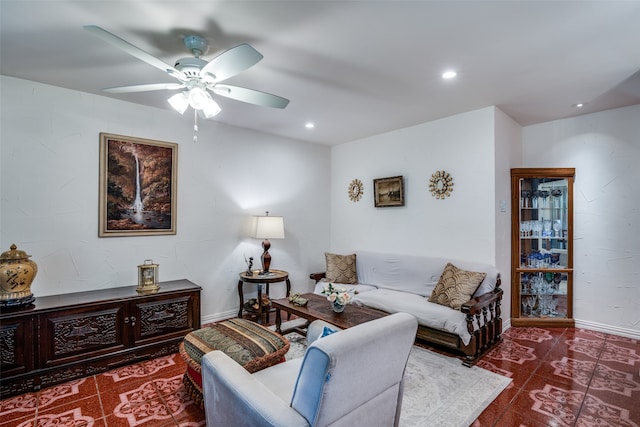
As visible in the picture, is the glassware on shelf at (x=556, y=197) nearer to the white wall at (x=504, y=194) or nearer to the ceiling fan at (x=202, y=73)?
the white wall at (x=504, y=194)

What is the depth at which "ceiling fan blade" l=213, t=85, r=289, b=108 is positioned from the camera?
2300mm

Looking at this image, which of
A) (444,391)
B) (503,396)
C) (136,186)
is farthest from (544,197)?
(136,186)

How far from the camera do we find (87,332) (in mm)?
2699

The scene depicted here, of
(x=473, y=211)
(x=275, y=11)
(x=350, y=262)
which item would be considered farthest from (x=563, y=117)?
(x=275, y=11)

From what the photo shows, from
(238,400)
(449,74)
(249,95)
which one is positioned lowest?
(238,400)

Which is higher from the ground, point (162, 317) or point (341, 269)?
point (341, 269)

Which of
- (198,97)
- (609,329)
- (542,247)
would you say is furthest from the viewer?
(542,247)

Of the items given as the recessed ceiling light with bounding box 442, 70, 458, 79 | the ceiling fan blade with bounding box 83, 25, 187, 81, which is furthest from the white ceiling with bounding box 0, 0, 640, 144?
the ceiling fan blade with bounding box 83, 25, 187, 81

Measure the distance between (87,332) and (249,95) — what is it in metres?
2.45

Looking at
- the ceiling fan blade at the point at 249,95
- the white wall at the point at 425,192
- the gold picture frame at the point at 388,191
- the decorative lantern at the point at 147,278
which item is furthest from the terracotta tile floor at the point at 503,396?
the ceiling fan blade at the point at 249,95

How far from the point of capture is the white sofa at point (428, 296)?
2.93 meters

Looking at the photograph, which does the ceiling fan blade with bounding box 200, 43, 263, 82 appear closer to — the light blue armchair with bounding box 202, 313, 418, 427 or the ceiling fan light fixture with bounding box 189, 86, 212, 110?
the ceiling fan light fixture with bounding box 189, 86, 212, 110

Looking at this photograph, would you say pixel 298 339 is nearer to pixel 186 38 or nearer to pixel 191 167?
pixel 191 167

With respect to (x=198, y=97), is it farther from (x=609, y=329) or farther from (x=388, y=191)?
(x=609, y=329)
